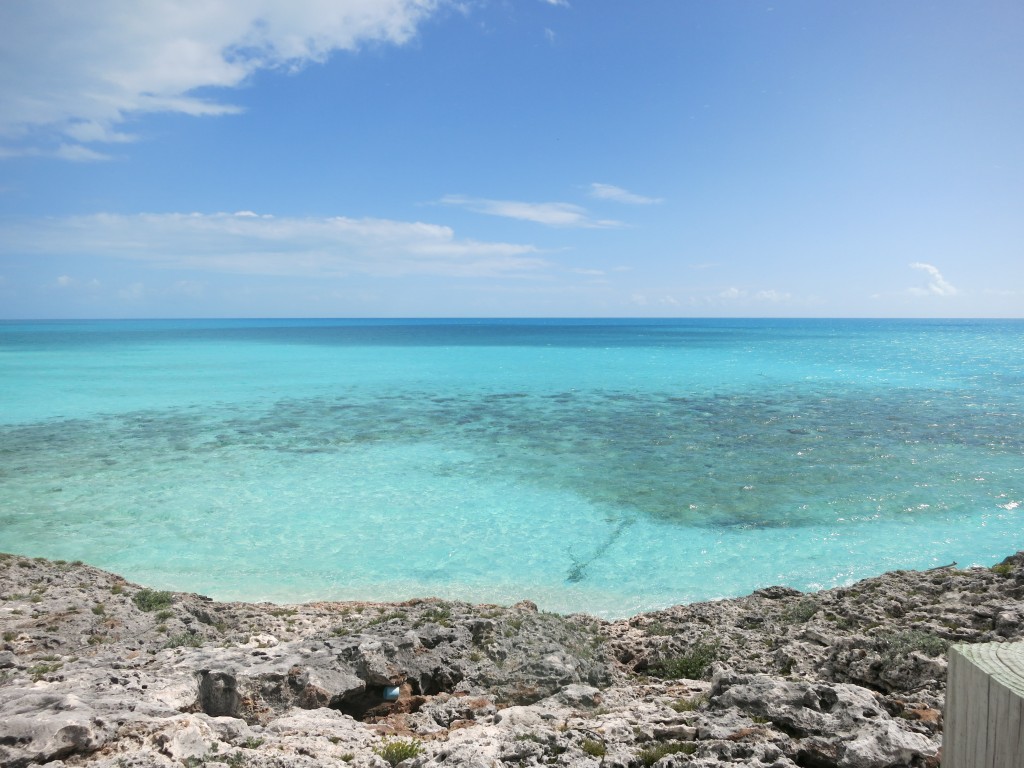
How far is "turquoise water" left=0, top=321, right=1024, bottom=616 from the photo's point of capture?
1248 centimetres

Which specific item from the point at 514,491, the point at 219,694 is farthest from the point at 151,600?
the point at 514,491

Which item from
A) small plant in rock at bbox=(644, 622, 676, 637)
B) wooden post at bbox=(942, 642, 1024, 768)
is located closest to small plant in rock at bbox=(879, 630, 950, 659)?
small plant in rock at bbox=(644, 622, 676, 637)

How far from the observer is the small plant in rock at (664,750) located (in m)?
4.30

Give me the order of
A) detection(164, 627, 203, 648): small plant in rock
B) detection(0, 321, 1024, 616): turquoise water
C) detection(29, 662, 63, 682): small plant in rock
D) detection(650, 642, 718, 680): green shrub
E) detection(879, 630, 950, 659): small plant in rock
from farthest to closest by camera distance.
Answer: detection(0, 321, 1024, 616): turquoise water, detection(164, 627, 203, 648): small plant in rock, detection(650, 642, 718, 680): green shrub, detection(879, 630, 950, 659): small plant in rock, detection(29, 662, 63, 682): small plant in rock

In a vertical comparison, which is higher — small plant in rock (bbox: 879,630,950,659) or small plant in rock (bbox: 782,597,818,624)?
small plant in rock (bbox: 879,630,950,659)

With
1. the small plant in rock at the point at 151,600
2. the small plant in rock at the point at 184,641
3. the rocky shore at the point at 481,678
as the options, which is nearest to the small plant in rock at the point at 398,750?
the rocky shore at the point at 481,678

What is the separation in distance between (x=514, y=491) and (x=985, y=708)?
15198 mm

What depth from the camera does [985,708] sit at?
2.58 meters

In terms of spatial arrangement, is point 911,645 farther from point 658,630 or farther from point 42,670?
point 42,670

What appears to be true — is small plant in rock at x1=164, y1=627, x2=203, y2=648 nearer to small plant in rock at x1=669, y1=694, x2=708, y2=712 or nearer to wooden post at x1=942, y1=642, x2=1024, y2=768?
small plant in rock at x1=669, y1=694, x2=708, y2=712

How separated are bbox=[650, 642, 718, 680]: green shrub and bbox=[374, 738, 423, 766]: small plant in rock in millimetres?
3431

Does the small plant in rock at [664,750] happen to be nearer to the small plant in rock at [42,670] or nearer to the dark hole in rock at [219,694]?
the dark hole in rock at [219,694]

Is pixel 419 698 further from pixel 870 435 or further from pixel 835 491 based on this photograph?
pixel 870 435

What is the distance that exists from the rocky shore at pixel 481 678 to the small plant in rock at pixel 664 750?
0.05 feet
